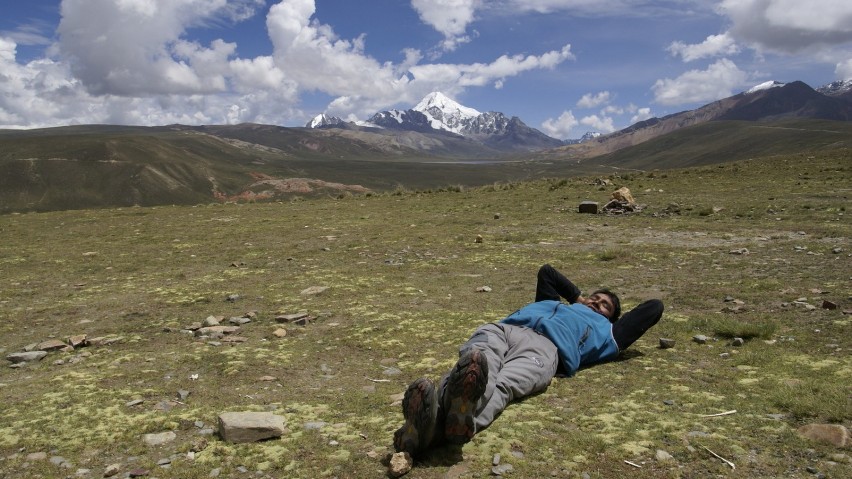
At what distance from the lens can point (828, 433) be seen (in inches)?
143

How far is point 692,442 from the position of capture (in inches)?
148

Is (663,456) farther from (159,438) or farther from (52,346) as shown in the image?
(52,346)

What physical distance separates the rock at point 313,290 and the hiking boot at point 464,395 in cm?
614

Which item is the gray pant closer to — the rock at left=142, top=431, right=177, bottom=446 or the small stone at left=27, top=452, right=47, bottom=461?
the rock at left=142, top=431, right=177, bottom=446

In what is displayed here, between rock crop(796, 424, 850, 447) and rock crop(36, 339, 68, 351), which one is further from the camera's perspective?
rock crop(36, 339, 68, 351)

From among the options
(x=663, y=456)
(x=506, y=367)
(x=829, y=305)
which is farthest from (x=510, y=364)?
(x=829, y=305)

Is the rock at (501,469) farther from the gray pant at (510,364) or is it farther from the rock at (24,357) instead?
the rock at (24,357)

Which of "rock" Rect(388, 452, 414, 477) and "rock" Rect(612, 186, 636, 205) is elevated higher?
"rock" Rect(612, 186, 636, 205)

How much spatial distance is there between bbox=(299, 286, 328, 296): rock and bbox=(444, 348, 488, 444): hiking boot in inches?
242

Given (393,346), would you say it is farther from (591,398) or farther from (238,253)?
(238,253)

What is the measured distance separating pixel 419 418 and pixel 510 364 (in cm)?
148

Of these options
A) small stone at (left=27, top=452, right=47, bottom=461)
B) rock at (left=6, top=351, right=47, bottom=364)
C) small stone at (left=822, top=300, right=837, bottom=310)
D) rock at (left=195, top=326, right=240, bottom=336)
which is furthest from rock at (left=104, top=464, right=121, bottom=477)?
small stone at (left=822, top=300, right=837, bottom=310)

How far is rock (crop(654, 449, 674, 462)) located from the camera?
3.57 metres

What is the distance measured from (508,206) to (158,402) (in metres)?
19.2
